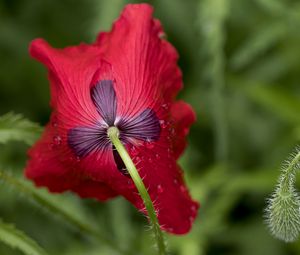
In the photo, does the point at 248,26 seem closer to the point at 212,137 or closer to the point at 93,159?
the point at 212,137

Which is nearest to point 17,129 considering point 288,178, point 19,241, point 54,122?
point 54,122

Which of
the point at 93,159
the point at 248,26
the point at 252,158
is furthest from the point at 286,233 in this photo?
the point at 248,26

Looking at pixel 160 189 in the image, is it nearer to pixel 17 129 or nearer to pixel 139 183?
pixel 139 183

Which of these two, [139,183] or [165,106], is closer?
[139,183]

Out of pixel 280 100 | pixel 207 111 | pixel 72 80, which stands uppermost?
pixel 72 80

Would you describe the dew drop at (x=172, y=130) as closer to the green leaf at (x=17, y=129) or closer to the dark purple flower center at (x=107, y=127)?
the dark purple flower center at (x=107, y=127)

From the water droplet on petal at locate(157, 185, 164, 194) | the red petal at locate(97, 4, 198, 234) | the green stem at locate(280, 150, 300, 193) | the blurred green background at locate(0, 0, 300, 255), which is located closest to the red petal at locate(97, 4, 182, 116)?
the red petal at locate(97, 4, 198, 234)

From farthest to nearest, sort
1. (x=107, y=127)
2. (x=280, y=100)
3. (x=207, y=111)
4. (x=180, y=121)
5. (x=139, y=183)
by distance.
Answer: (x=207, y=111)
(x=280, y=100)
(x=180, y=121)
(x=107, y=127)
(x=139, y=183)

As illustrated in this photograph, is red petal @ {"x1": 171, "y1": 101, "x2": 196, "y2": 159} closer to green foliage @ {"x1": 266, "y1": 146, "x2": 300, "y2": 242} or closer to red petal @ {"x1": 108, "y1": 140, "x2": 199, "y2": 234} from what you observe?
red petal @ {"x1": 108, "y1": 140, "x2": 199, "y2": 234}
